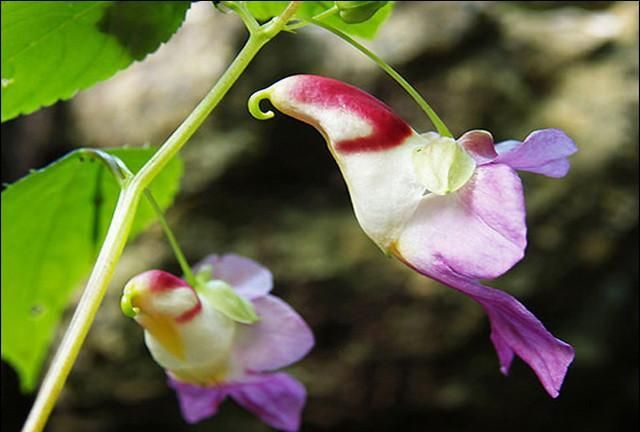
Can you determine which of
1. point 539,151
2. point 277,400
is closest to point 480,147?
point 539,151

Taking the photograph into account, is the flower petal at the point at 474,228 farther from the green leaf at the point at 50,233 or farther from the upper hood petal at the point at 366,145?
the green leaf at the point at 50,233

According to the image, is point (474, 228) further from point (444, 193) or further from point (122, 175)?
point (122, 175)

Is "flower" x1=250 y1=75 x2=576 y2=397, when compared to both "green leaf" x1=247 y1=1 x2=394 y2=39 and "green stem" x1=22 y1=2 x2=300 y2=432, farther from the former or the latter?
"green leaf" x1=247 y1=1 x2=394 y2=39

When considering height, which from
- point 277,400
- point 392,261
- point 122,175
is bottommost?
point 392,261

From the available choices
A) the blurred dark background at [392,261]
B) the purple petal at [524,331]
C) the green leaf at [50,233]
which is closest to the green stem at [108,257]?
the purple petal at [524,331]

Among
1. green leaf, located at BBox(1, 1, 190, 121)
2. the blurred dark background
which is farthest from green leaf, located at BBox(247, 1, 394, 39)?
the blurred dark background
